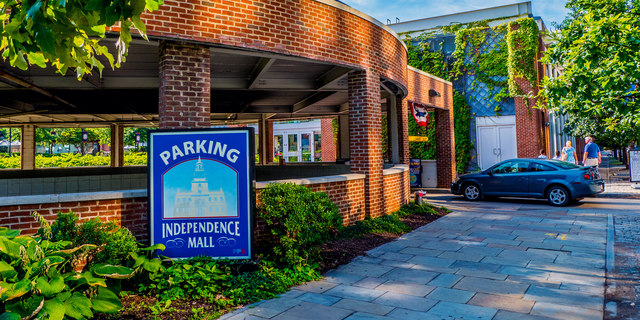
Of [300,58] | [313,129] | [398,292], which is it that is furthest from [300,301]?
[313,129]

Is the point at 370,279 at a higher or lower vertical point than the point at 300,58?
lower

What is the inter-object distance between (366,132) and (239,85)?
4355 mm

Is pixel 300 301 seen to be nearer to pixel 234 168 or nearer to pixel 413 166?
pixel 234 168

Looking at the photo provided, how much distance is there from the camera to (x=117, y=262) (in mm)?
4707

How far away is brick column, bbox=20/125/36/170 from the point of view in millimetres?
21109

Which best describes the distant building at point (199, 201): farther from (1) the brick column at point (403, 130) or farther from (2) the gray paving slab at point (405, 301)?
Answer: (1) the brick column at point (403, 130)

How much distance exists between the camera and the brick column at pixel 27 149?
2111 centimetres

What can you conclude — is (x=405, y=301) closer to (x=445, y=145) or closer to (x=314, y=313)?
(x=314, y=313)

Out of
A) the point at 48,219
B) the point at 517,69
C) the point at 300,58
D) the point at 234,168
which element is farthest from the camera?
the point at 517,69

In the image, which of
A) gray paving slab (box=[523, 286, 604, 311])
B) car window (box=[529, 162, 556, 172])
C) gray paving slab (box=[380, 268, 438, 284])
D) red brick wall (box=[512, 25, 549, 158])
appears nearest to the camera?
gray paving slab (box=[523, 286, 604, 311])

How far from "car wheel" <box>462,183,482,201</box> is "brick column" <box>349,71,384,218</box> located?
235 inches

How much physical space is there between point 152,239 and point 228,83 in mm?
6845

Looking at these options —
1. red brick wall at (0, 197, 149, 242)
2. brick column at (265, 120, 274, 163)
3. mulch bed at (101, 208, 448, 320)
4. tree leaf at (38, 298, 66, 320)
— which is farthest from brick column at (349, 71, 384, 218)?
brick column at (265, 120, 274, 163)

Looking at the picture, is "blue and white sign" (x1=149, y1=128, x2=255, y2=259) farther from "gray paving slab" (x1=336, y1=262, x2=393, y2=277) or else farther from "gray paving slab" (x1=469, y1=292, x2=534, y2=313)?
"gray paving slab" (x1=469, y1=292, x2=534, y2=313)
